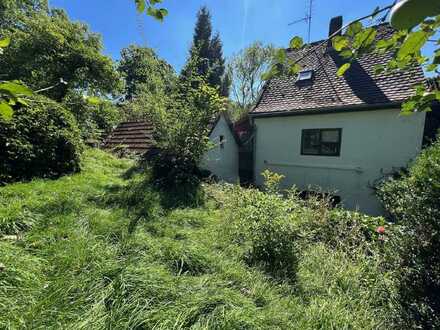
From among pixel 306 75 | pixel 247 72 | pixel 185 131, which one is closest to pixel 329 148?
pixel 306 75

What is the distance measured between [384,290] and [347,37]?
3.09 meters

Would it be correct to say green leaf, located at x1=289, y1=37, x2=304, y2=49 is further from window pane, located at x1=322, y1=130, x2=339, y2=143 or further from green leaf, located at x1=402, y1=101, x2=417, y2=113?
window pane, located at x1=322, y1=130, x2=339, y2=143

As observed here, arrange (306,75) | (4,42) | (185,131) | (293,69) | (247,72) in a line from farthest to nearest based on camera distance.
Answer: (247,72), (306,75), (185,131), (293,69), (4,42)

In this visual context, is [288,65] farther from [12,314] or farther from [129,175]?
[129,175]

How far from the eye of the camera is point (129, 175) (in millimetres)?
7219

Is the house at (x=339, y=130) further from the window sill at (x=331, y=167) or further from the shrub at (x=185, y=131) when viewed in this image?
the shrub at (x=185, y=131)

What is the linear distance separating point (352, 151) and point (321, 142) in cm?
113

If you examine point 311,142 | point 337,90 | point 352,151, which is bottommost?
point 352,151

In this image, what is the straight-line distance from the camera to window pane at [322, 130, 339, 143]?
922 cm

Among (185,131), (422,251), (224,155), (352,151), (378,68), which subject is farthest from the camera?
(224,155)

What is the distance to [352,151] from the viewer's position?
349 inches

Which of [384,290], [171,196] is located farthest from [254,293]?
[171,196]

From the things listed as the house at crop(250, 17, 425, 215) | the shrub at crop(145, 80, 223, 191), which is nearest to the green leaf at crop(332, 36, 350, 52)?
the shrub at crop(145, 80, 223, 191)

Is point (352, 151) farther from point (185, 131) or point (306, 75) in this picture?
point (185, 131)
